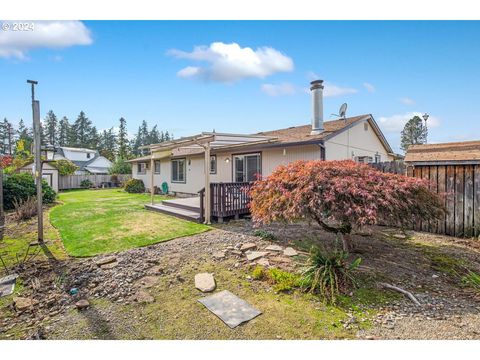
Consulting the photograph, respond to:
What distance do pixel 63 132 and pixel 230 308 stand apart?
6083 cm

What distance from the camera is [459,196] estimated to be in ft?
21.2

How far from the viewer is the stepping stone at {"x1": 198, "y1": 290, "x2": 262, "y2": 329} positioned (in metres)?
3.03

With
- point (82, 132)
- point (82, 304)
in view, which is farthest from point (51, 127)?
point (82, 304)

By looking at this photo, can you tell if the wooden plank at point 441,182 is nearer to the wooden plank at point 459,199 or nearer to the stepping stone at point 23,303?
the wooden plank at point 459,199

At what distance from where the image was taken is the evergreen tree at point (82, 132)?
51219 millimetres

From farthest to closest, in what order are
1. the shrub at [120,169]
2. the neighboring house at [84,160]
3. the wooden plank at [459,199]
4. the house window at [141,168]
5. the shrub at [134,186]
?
the neighboring house at [84,160]
the shrub at [120,169]
the house window at [141,168]
the shrub at [134,186]
the wooden plank at [459,199]

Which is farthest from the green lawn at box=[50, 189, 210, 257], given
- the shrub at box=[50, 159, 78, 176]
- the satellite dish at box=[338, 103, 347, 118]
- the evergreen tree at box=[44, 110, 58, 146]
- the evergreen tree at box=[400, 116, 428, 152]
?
the evergreen tree at box=[44, 110, 58, 146]

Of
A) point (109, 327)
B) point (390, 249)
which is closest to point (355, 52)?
point (390, 249)

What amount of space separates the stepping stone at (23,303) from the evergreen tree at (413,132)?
40094 mm

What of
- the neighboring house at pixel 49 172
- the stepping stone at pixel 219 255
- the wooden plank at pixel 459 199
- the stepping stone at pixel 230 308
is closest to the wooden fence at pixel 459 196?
the wooden plank at pixel 459 199

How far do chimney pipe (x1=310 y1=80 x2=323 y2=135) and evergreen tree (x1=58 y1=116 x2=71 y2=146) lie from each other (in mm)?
54420

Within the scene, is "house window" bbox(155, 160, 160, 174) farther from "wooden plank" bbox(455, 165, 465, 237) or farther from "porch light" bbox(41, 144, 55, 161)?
"wooden plank" bbox(455, 165, 465, 237)

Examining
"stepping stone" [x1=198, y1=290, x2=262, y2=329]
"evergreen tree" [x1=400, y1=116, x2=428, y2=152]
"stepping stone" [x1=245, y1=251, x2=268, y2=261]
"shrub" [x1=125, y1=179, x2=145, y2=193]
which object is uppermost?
"evergreen tree" [x1=400, y1=116, x2=428, y2=152]
